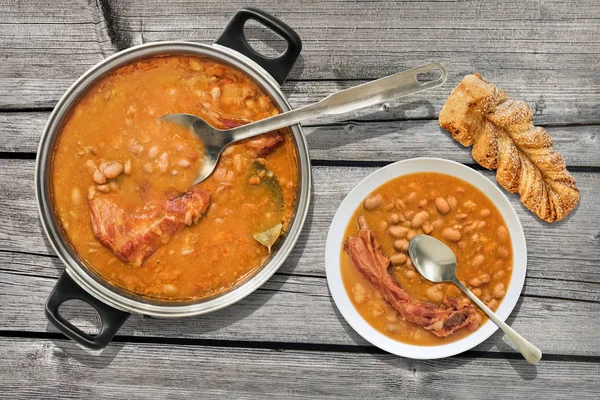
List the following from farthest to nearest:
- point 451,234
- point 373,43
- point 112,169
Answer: point 373,43 → point 451,234 → point 112,169

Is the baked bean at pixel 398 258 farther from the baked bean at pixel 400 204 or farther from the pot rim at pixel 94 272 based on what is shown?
the pot rim at pixel 94 272

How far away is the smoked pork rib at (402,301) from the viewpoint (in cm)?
232

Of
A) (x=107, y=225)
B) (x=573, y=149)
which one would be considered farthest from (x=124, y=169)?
(x=573, y=149)

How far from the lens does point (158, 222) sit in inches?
87.6

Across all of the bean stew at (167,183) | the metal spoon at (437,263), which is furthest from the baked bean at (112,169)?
the metal spoon at (437,263)

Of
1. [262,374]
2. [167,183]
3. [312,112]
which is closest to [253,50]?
[312,112]

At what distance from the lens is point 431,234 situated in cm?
238

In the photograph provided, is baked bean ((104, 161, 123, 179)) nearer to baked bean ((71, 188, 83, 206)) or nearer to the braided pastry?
baked bean ((71, 188, 83, 206))

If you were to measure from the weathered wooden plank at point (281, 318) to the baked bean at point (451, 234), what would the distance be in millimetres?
493

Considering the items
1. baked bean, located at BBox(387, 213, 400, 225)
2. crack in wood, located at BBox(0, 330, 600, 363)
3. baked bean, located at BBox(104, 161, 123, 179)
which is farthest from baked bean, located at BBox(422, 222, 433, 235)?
baked bean, located at BBox(104, 161, 123, 179)

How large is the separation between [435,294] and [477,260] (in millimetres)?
238

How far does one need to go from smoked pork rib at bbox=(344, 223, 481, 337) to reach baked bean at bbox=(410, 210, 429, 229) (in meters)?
0.19

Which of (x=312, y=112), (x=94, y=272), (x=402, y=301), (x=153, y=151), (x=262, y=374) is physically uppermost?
(x=312, y=112)

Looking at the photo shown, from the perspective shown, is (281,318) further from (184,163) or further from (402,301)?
(184,163)
